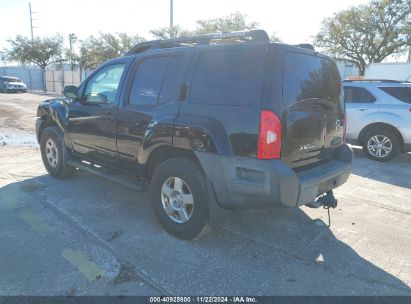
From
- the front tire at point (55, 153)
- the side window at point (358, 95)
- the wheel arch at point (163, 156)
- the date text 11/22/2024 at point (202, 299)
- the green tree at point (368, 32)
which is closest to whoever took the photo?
the date text 11/22/2024 at point (202, 299)

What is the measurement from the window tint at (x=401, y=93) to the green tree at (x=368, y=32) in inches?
649

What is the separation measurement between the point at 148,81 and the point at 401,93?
18.5 ft

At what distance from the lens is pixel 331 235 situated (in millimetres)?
3885

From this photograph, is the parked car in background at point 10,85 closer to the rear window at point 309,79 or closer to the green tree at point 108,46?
the green tree at point 108,46

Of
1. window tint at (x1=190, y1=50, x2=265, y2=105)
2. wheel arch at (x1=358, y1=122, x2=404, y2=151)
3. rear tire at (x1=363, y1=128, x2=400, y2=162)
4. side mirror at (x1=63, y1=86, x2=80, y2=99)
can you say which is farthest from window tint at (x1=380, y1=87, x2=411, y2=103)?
side mirror at (x1=63, y1=86, x2=80, y2=99)

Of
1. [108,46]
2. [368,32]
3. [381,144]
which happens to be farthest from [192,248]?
[108,46]

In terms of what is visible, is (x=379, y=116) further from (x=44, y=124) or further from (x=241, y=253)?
(x=44, y=124)

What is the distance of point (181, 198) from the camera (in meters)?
3.62

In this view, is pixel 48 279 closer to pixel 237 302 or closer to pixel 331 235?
A: pixel 237 302

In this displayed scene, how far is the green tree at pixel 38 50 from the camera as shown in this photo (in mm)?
38906

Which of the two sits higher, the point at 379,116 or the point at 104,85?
the point at 104,85

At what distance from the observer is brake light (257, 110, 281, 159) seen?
2.98m

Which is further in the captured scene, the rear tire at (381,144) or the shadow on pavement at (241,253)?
the rear tire at (381,144)

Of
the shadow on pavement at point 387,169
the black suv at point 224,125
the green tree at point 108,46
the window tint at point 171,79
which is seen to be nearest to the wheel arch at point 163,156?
the black suv at point 224,125
